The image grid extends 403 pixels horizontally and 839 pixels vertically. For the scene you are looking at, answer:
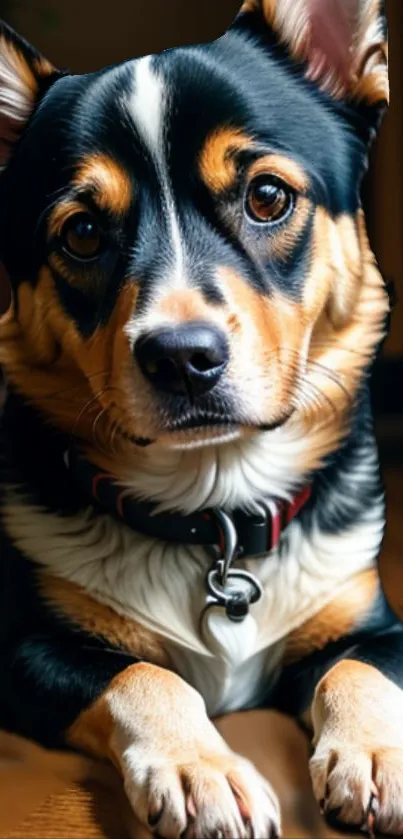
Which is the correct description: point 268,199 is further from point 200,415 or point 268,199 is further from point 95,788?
point 95,788

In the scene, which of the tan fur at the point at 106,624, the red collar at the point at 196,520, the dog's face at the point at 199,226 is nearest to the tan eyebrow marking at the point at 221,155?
the dog's face at the point at 199,226

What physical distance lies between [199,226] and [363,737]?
496 millimetres

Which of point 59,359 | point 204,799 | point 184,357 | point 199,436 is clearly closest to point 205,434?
point 199,436

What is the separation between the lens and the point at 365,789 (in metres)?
0.89

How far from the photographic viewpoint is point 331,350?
112 cm

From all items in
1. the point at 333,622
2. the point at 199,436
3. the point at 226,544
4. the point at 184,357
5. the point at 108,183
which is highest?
the point at 108,183

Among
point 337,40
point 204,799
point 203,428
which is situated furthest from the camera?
point 337,40

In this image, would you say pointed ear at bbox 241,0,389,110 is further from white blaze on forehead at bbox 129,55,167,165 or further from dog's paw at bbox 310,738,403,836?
dog's paw at bbox 310,738,403,836

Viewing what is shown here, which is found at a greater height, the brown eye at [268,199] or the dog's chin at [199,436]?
the brown eye at [268,199]

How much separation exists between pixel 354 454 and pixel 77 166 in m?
0.44

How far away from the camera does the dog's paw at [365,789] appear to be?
0.89 metres

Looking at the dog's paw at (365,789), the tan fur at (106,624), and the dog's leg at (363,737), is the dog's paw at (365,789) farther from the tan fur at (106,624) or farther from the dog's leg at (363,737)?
the tan fur at (106,624)

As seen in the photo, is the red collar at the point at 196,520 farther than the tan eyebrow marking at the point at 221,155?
Yes

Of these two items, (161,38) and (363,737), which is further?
(161,38)
